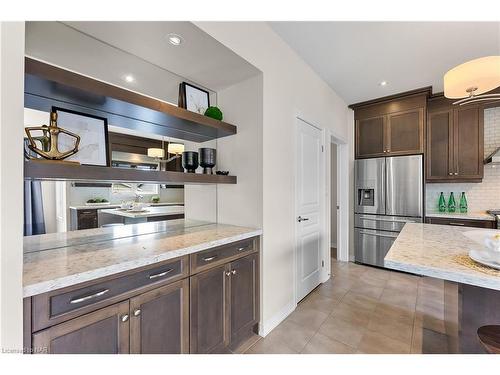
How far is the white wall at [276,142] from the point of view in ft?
5.97

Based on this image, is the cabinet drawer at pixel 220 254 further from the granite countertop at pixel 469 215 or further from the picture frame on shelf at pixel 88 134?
the granite countertop at pixel 469 215

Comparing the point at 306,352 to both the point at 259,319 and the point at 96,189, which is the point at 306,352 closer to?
the point at 259,319

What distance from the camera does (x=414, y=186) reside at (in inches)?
123

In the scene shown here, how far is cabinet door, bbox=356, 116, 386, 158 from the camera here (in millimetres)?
3498

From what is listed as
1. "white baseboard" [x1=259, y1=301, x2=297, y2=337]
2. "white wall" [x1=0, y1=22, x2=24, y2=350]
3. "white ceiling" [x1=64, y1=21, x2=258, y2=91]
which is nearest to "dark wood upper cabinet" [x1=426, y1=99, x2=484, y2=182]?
"white baseboard" [x1=259, y1=301, x2=297, y2=337]

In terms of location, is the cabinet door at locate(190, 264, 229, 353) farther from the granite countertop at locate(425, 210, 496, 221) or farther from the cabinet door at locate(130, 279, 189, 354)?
the granite countertop at locate(425, 210, 496, 221)

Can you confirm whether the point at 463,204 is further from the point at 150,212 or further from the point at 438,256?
the point at 150,212

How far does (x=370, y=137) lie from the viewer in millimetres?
3598

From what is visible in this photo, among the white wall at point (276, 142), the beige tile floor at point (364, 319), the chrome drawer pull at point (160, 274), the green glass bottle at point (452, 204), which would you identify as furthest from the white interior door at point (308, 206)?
the green glass bottle at point (452, 204)

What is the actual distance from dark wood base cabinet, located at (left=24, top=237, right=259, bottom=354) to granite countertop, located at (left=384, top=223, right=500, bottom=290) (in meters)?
1.02

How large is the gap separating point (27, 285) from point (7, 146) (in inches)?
19.7

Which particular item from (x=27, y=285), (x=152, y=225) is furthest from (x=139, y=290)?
(x=152, y=225)

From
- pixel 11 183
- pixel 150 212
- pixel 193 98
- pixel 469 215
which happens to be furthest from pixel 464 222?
pixel 11 183
